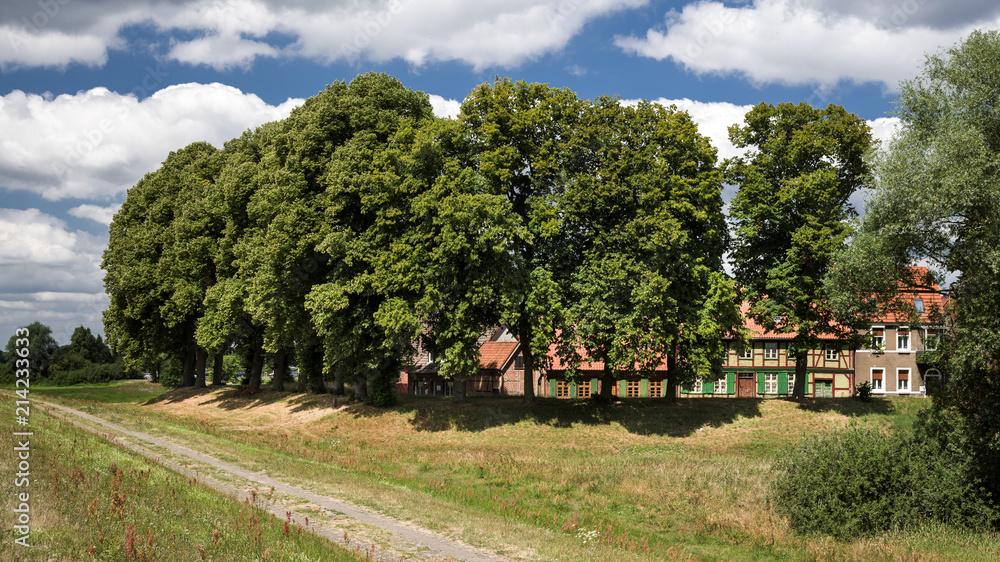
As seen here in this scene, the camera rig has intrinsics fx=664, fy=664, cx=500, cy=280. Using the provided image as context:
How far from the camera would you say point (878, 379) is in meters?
60.7

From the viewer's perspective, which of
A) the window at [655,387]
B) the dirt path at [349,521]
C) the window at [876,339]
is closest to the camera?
the dirt path at [349,521]

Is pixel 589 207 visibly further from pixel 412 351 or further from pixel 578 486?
pixel 578 486

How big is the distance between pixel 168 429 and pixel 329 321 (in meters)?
9.31

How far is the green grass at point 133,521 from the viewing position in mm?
→ 10273

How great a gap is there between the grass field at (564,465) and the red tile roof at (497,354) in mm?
16170

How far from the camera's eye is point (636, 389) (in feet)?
193

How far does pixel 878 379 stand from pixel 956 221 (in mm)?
46006

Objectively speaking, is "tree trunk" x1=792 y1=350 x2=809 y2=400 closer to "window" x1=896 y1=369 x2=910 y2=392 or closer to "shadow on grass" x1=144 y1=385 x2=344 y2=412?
"window" x1=896 y1=369 x2=910 y2=392

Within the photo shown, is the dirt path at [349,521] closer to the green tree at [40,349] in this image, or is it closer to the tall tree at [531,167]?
the tall tree at [531,167]

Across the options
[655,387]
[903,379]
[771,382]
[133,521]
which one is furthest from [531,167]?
[903,379]

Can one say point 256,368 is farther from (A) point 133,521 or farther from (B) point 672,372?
(A) point 133,521

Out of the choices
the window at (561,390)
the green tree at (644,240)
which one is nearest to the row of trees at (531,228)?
the green tree at (644,240)

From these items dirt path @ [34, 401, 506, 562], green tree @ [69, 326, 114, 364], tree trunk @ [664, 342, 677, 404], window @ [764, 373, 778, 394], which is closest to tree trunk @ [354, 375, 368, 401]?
dirt path @ [34, 401, 506, 562]

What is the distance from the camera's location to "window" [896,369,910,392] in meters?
60.5
